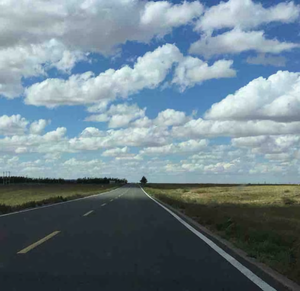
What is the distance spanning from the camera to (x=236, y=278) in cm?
716

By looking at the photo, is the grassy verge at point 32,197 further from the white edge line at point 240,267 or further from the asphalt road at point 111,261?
the white edge line at point 240,267

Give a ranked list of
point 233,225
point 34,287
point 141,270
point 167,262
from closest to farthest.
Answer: point 34,287 < point 141,270 < point 167,262 < point 233,225

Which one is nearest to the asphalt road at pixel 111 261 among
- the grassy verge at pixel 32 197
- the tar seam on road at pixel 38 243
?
the tar seam on road at pixel 38 243

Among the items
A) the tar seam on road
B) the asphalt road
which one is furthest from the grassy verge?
the asphalt road

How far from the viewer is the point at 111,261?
8477 millimetres

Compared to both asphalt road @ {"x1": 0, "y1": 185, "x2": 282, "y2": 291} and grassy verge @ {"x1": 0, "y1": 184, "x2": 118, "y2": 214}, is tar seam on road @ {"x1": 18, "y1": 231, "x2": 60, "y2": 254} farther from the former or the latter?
grassy verge @ {"x1": 0, "y1": 184, "x2": 118, "y2": 214}

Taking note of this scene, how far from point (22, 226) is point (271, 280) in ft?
31.6

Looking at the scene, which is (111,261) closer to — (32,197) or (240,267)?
(240,267)

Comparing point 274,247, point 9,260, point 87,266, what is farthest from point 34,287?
point 274,247

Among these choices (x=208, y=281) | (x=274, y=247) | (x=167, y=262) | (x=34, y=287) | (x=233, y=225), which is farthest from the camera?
(x=233, y=225)

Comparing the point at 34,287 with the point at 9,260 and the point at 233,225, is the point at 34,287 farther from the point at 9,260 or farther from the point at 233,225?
the point at 233,225

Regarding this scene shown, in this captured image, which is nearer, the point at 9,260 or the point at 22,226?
the point at 9,260

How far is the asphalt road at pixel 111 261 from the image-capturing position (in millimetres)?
6701

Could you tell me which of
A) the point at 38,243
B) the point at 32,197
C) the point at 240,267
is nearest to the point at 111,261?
Result: the point at 240,267
